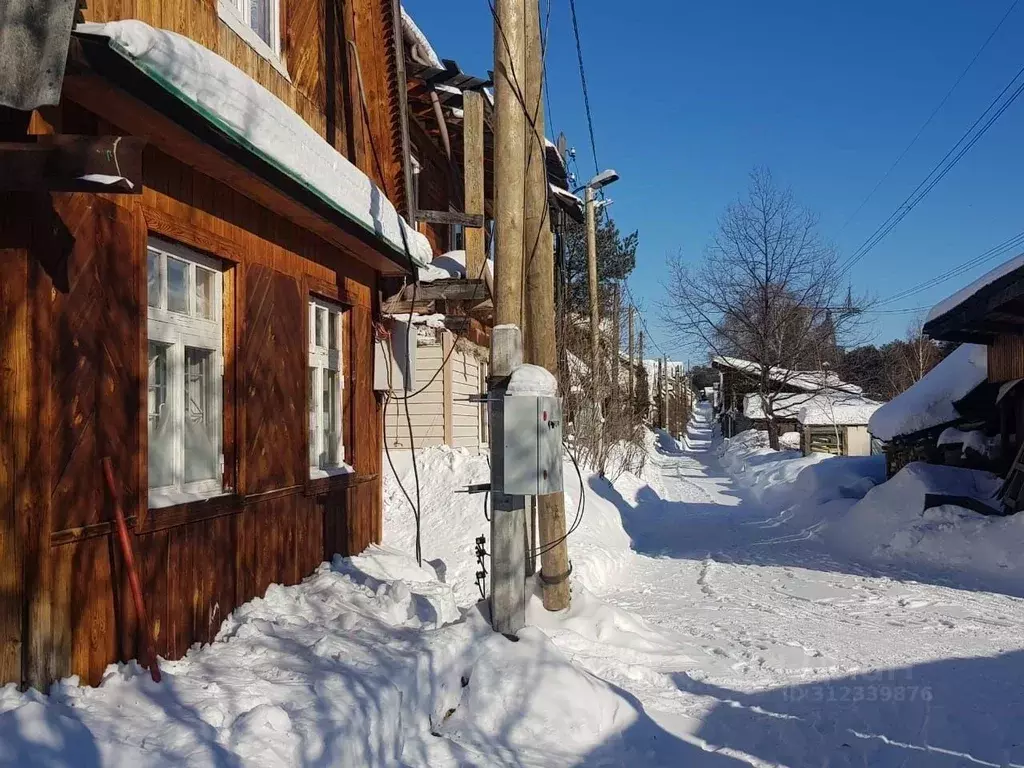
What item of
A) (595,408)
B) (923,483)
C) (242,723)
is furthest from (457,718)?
(595,408)

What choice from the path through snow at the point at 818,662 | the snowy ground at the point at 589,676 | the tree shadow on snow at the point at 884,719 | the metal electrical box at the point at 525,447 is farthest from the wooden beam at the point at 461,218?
the tree shadow on snow at the point at 884,719

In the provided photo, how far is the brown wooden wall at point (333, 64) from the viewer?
18.5 feet

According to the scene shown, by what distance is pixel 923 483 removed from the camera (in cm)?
1325

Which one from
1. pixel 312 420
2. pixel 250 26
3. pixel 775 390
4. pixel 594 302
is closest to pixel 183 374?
pixel 312 420

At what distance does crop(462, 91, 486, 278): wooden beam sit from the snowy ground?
10.4ft

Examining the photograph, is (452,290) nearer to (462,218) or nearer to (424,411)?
(462,218)

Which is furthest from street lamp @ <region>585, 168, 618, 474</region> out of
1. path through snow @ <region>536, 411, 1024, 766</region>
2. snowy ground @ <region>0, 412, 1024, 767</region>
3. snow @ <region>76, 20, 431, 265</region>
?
→ snow @ <region>76, 20, 431, 265</region>

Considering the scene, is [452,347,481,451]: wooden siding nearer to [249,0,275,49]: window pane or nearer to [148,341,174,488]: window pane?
[249,0,275,49]: window pane

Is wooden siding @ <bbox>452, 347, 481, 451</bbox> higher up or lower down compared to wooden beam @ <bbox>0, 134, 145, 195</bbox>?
lower down

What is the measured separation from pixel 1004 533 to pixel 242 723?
1044 centimetres

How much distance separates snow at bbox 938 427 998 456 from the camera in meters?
14.2

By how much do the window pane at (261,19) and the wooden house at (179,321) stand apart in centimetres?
2

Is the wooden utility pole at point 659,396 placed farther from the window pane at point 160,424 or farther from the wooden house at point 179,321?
the window pane at point 160,424

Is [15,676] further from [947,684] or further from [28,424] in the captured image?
[947,684]
